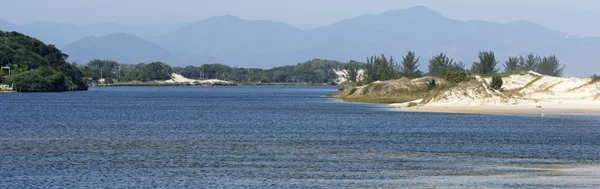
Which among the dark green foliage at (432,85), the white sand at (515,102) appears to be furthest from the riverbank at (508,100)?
the dark green foliage at (432,85)

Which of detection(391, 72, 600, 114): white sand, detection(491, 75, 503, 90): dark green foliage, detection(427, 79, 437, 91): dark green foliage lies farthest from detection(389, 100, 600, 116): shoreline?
detection(427, 79, 437, 91): dark green foliage

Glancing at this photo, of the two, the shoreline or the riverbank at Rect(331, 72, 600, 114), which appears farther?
the riverbank at Rect(331, 72, 600, 114)

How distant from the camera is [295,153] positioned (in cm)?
4778

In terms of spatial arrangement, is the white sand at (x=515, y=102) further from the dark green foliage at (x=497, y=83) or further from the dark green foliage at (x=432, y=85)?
the dark green foliage at (x=432, y=85)

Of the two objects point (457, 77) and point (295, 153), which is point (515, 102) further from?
point (295, 153)

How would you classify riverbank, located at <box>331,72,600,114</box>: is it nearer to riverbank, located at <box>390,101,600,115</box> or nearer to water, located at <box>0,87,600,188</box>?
riverbank, located at <box>390,101,600,115</box>

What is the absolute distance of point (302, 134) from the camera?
6359cm

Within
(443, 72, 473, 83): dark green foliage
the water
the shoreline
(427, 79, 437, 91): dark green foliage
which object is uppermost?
(443, 72, 473, 83): dark green foliage

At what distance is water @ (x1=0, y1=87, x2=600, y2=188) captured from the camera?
117 feet

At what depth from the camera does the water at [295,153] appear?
35.7 meters

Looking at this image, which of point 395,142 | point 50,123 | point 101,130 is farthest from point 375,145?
point 50,123

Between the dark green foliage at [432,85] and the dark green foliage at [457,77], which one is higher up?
the dark green foliage at [457,77]

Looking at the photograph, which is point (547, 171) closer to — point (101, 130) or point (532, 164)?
point (532, 164)

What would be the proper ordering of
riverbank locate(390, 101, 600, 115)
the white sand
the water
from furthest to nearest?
the white sand, riverbank locate(390, 101, 600, 115), the water
